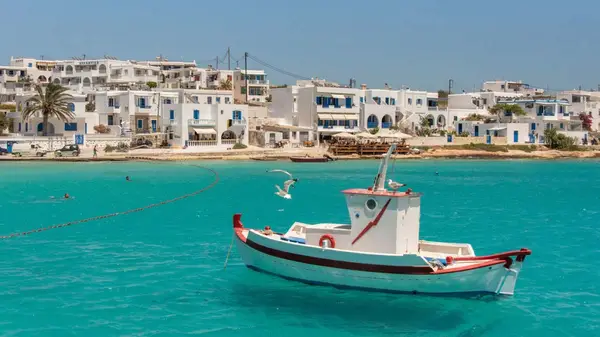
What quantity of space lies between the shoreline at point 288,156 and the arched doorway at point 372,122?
28.1 ft

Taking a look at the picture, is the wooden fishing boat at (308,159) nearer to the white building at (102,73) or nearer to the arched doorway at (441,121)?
the arched doorway at (441,121)

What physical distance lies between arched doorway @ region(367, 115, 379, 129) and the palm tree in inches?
1440

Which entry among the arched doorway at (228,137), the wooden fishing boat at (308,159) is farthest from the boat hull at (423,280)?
the arched doorway at (228,137)

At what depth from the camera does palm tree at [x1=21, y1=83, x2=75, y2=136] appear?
75.5 meters

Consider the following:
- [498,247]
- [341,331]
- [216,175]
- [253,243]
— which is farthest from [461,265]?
[216,175]

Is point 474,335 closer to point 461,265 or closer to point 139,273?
point 461,265

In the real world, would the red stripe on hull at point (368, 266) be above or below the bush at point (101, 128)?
below

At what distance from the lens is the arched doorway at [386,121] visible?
301 feet

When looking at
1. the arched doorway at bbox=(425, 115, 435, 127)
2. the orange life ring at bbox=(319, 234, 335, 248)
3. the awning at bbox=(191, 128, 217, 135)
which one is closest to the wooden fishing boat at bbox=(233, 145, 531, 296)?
the orange life ring at bbox=(319, 234, 335, 248)

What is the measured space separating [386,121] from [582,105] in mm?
34548

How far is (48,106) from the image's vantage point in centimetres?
7550

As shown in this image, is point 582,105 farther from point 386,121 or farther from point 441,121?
point 386,121

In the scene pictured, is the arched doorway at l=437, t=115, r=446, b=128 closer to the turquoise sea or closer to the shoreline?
the shoreline

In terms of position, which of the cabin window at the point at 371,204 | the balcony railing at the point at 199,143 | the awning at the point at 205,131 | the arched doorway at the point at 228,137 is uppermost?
the awning at the point at 205,131
